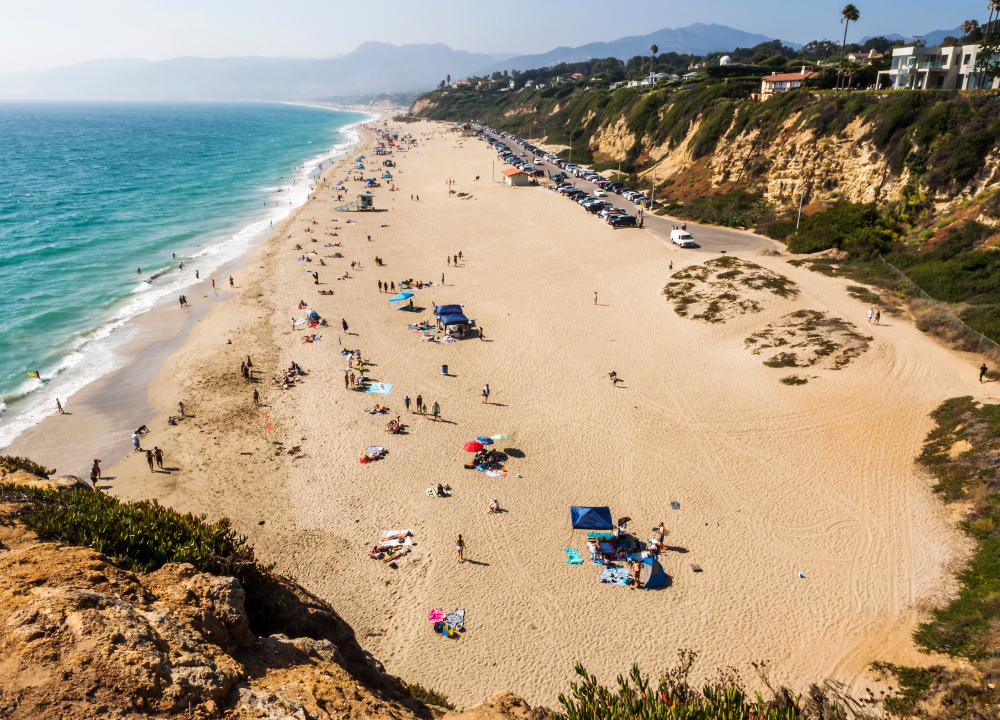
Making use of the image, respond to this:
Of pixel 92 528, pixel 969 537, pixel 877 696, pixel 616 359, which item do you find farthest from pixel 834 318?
pixel 92 528

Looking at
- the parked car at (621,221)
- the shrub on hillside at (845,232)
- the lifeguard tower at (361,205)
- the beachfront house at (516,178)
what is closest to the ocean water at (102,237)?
the lifeguard tower at (361,205)

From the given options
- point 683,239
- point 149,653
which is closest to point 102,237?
point 683,239

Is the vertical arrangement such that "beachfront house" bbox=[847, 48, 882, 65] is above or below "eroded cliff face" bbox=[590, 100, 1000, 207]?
above

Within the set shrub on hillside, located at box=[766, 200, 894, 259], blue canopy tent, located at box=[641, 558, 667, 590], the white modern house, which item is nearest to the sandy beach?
blue canopy tent, located at box=[641, 558, 667, 590]

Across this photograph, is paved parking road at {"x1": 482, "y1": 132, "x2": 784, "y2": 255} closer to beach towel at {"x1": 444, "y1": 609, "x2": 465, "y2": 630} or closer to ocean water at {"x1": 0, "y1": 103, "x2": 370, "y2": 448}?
beach towel at {"x1": 444, "y1": 609, "x2": 465, "y2": 630}

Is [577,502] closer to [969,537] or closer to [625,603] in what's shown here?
[625,603]

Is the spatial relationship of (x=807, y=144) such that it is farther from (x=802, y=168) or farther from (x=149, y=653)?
(x=149, y=653)

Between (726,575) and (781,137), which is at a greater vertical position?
(781,137)
